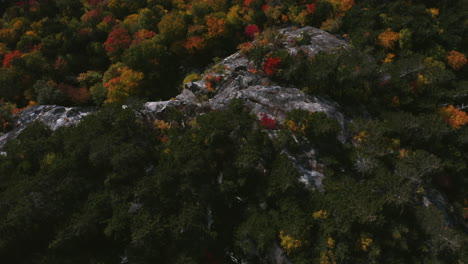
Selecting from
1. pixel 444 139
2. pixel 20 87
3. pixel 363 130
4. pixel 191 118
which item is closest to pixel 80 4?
pixel 20 87

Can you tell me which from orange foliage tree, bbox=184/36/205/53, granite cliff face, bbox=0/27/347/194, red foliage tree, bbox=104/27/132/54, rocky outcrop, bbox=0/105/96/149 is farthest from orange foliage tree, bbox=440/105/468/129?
red foliage tree, bbox=104/27/132/54

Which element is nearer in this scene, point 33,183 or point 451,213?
point 33,183

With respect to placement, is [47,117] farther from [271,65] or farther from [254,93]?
[271,65]

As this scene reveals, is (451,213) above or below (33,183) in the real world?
below

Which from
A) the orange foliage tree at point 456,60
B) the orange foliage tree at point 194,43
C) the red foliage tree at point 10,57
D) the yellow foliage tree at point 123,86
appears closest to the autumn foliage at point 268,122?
the orange foliage tree at point 194,43

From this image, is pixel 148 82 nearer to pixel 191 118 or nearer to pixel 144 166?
pixel 191 118

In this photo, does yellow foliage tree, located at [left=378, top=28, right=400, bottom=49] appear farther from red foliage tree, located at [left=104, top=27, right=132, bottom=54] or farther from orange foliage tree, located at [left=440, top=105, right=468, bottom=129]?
red foliage tree, located at [left=104, top=27, right=132, bottom=54]
